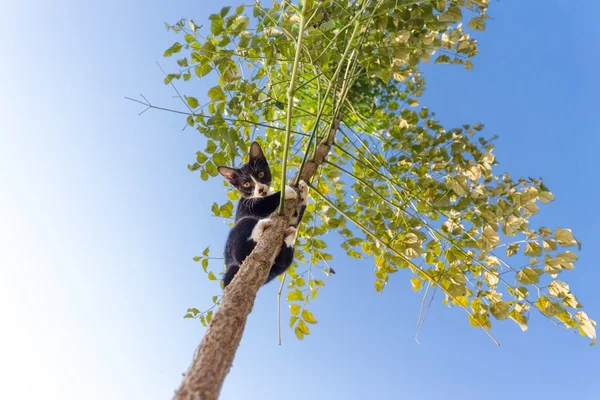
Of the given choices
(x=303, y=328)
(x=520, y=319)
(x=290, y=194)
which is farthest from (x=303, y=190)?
(x=520, y=319)

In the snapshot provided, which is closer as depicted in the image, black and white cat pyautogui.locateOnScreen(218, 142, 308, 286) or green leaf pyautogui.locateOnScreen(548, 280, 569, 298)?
green leaf pyautogui.locateOnScreen(548, 280, 569, 298)

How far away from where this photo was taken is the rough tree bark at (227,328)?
0.85m

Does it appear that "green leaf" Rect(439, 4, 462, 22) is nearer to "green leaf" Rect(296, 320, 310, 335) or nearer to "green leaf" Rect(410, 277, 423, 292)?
"green leaf" Rect(410, 277, 423, 292)

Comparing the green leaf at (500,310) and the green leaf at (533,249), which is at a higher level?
the green leaf at (533,249)

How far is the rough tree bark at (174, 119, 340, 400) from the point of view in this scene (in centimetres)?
85

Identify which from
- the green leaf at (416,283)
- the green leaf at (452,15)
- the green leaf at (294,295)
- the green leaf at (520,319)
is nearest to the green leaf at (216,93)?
the green leaf at (452,15)

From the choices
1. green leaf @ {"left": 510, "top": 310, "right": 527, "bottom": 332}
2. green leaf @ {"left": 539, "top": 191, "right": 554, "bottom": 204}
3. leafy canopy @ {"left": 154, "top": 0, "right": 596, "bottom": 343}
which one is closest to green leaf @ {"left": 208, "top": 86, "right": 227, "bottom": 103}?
leafy canopy @ {"left": 154, "top": 0, "right": 596, "bottom": 343}

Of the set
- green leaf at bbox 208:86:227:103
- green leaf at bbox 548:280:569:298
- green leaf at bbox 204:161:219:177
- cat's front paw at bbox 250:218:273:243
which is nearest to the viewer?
green leaf at bbox 548:280:569:298

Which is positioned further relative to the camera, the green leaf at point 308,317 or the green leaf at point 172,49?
the green leaf at point 308,317

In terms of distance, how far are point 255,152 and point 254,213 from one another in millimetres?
555

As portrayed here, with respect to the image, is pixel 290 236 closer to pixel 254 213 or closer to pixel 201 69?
pixel 254 213

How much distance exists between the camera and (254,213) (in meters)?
2.44

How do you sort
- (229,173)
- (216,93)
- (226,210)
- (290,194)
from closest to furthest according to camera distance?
(290,194), (216,93), (226,210), (229,173)

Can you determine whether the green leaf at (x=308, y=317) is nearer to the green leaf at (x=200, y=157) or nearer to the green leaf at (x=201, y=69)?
the green leaf at (x=200, y=157)
